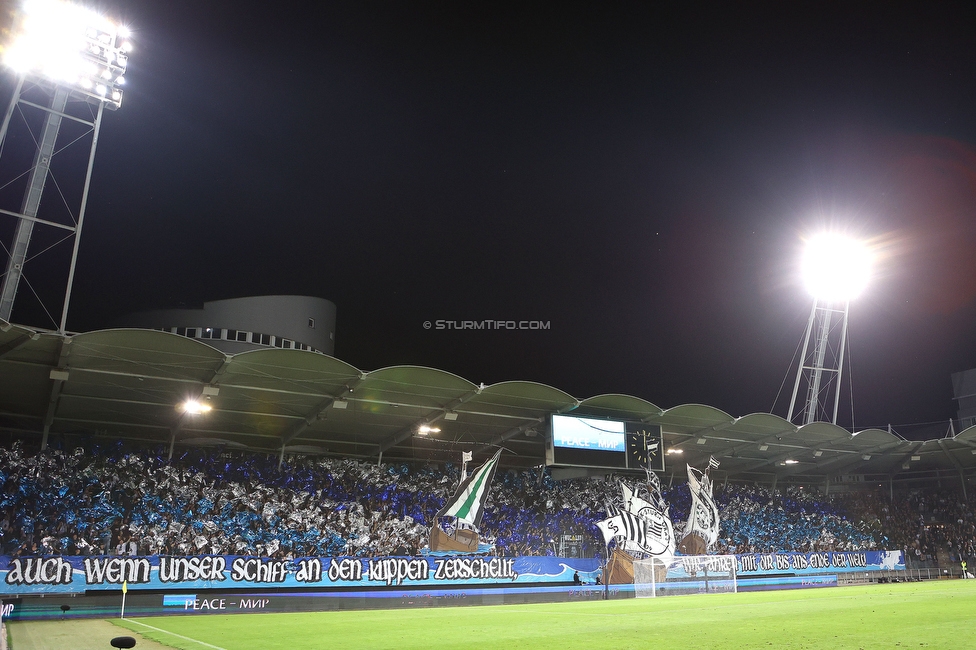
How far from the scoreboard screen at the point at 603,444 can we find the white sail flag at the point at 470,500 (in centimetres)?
291

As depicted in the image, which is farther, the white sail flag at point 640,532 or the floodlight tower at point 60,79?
the white sail flag at point 640,532

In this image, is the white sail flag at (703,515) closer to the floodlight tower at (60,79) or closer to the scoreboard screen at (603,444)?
the scoreboard screen at (603,444)

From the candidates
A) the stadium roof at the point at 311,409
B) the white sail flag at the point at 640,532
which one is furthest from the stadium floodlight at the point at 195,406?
the white sail flag at the point at 640,532

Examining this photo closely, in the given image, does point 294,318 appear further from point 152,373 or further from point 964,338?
point 964,338

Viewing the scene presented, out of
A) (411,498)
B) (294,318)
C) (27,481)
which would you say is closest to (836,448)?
(411,498)

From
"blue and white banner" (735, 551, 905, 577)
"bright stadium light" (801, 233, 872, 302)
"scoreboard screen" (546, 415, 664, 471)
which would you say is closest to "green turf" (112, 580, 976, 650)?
"scoreboard screen" (546, 415, 664, 471)

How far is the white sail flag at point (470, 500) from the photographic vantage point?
27.8 meters

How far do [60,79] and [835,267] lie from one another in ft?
126

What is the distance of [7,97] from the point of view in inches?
871

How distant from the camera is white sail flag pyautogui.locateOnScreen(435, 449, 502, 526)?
91.1 feet

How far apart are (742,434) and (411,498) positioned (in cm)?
1728

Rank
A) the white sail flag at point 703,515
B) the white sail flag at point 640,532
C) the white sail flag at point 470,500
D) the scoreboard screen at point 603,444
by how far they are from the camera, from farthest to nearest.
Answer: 1. the white sail flag at point 703,515
2. the white sail flag at point 640,532
3. the scoreboard screen at point 603,444
4. the white sail flag at point 470,500

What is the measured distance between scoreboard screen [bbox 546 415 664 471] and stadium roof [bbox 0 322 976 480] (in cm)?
59

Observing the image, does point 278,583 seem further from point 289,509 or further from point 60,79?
point 60,79
